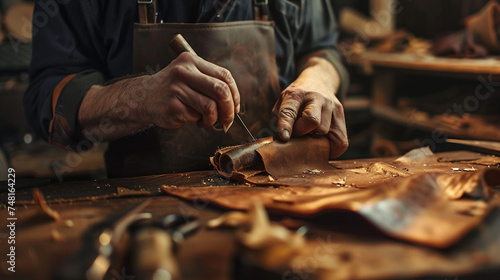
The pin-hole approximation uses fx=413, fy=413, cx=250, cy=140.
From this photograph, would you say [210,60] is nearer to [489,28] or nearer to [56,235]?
[56,235]

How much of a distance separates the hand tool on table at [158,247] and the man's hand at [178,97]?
51 cm

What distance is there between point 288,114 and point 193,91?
409 mm

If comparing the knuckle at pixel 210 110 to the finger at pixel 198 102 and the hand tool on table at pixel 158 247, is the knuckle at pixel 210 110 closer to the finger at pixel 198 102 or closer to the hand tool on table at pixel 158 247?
the finger at pixel 198 102

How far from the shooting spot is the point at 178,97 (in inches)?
56.3

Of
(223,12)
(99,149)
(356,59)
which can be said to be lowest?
(99,149)

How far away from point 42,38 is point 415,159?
5.79 ft

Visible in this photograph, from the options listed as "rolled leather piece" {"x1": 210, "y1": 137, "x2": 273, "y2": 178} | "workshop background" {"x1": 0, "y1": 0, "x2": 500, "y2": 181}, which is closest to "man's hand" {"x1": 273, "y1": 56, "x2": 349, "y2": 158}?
"rolled leather piece" {"x1": 210, "y1": 137, "x2": 273, "y2": 178}

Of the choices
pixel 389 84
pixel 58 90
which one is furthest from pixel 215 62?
pixel 389 84

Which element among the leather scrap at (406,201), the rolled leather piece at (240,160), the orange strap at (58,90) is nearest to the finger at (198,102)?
the rolled leather piece at (240,160)

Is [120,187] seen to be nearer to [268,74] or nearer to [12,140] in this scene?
[268,74]

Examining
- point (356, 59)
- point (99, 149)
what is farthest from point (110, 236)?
point (356, 59)

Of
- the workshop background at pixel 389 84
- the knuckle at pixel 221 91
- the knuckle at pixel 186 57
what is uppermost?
the knuckle at pixel 186 57

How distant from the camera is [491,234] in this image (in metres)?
0.84

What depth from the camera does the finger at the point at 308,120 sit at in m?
1.60
